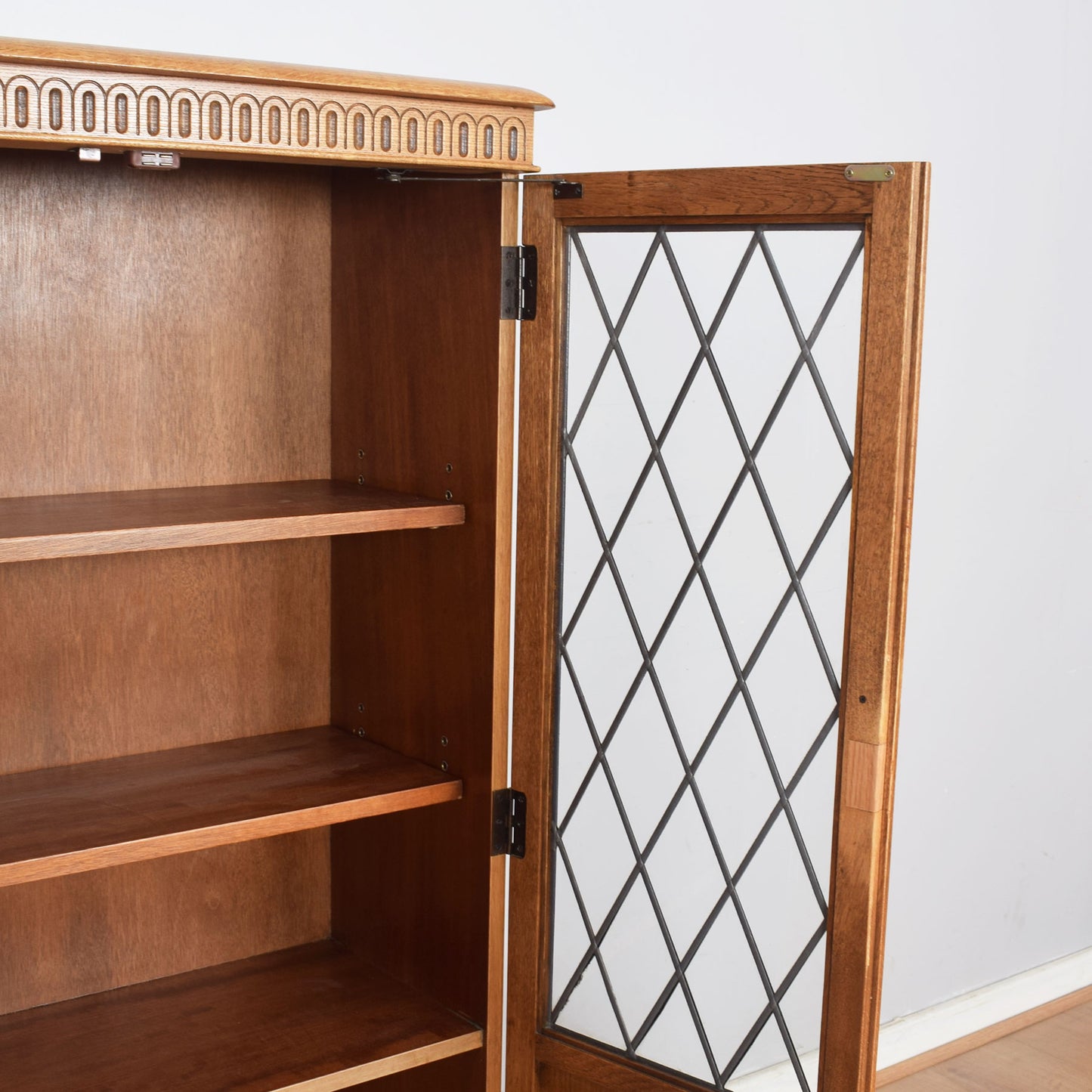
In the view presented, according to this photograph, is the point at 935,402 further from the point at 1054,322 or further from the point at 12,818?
the point at 12,818

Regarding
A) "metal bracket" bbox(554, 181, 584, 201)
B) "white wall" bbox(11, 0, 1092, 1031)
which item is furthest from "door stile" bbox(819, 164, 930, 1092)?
"white wall" bbox(11, 0, 1092, 1031)

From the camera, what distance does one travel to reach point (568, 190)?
1.63 metres

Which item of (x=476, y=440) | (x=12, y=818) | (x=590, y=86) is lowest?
(x=12, y=818)

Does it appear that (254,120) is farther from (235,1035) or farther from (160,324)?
(235,1035)

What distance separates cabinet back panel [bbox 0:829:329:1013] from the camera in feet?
6.19

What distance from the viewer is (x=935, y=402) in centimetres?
281

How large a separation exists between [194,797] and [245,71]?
0.89m

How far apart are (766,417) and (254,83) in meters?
0.66

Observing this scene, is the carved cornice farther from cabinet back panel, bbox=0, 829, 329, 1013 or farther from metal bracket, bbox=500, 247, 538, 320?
cabinet back panel, bbox=0, 829, 329, 1013

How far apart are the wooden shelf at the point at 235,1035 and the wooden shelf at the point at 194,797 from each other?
288 millimetres

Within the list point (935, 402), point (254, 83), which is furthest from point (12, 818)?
point (935, 402)

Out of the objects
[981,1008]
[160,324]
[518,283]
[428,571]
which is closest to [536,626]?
[428,571]

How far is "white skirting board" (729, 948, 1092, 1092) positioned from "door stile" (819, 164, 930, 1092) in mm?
1679

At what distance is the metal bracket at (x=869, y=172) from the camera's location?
1.35 m
